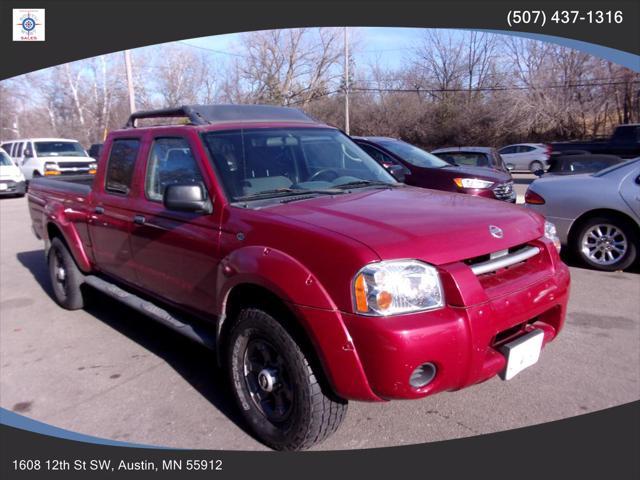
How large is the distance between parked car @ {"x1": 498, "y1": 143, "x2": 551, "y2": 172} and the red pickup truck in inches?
913

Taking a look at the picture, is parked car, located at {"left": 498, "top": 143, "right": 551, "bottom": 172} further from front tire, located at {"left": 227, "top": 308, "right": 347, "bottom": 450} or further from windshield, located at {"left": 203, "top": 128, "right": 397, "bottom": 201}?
front tire, located at {"left": 227, "top": 308, "right": 347, "bottom": 450}

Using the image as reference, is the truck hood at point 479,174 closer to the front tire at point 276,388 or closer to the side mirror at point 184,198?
the side mirror at point 184,198

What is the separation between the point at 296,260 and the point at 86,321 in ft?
11.7

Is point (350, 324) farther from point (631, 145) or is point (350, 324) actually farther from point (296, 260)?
point (631, 145)

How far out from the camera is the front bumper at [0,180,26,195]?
55.5 feet

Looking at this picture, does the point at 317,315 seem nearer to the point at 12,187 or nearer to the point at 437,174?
the point at 437,174

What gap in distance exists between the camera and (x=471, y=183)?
789 centimetres

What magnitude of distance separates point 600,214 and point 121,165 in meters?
5.73

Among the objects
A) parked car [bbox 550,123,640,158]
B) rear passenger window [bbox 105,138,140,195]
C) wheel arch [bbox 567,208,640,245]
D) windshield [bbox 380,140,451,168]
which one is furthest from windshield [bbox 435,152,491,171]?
rear passenger window [bbox 105,138,140,195]

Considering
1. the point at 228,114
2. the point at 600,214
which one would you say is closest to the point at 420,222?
the point at 228,114

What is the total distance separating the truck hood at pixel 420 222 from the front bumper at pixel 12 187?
56.2ft

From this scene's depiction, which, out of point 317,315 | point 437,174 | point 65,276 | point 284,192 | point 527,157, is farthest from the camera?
point 527,157

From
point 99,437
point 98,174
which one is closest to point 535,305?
point 99,437

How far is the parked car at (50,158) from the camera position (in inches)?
723
